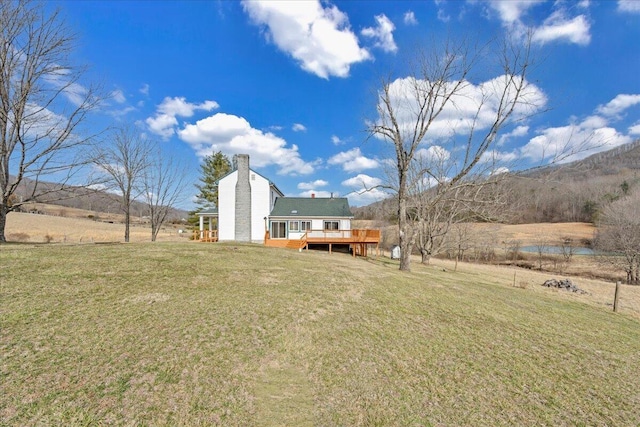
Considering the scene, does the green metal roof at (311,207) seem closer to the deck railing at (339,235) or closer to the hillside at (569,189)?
the deck railing at (339,235)

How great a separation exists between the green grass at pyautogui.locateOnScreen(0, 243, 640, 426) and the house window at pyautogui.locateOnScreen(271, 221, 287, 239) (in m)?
16.6

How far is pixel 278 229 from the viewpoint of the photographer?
2469 centimetres

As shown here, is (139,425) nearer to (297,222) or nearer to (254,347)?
(254,347)

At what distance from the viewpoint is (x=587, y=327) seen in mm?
7699

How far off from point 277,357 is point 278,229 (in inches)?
799

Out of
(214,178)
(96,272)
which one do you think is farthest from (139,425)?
(214,178)

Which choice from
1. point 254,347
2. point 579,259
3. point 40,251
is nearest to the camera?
point 254,347

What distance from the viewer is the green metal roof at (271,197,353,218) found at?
2473 centimetres

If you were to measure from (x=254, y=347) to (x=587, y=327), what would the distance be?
8.82m

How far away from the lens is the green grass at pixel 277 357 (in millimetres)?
3439

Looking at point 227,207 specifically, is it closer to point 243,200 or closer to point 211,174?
point 243,200

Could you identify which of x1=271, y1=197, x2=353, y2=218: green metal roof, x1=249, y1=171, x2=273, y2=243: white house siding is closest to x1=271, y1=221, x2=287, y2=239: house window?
x1=271, y1=197, x2=353, y2=218: green metal roof

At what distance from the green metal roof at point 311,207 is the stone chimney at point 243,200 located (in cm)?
227

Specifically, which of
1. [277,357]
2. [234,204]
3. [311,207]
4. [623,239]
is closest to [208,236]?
[234,204]
